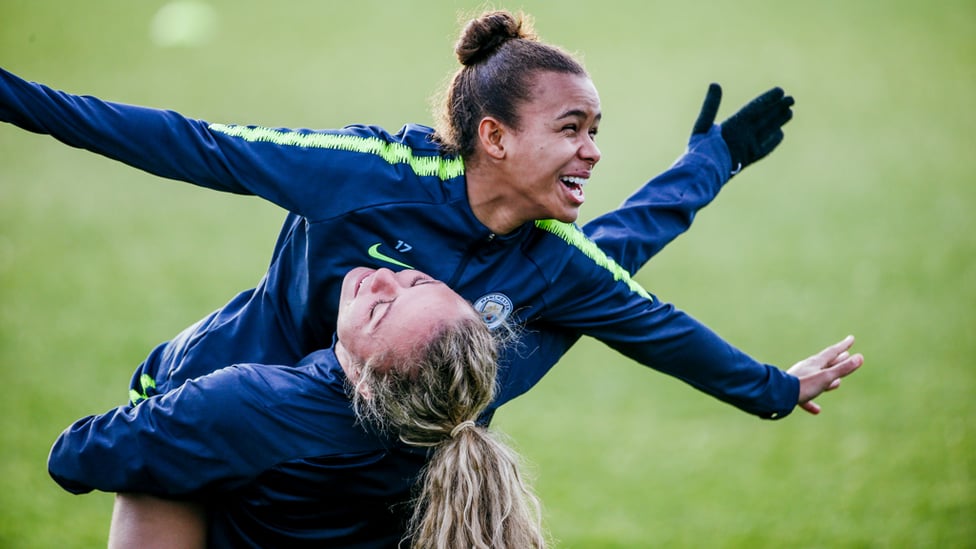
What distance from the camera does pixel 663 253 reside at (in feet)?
34.9

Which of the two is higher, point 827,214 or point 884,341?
point 827,214

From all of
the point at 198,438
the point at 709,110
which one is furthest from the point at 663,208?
the point at 198,438

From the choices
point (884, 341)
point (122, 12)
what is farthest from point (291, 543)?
point (122, 12)

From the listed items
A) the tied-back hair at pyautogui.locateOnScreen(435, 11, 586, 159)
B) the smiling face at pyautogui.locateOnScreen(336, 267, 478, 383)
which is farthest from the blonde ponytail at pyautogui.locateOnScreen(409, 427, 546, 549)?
the tied-back hair at pyautogui.locateOnScreen(435, 11, 586, 159)

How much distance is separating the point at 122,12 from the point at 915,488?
13365 mm

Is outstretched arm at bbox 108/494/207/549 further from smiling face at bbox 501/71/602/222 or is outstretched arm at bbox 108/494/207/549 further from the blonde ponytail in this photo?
smiling face at bbox 501/71/602/222

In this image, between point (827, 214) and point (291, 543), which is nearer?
point (291, 543)

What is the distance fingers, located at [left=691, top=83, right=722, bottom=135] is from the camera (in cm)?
404

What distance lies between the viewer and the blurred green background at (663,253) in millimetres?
6840

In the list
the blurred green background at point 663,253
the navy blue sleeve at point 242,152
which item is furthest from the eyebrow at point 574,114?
the blurred green background at point 663,253

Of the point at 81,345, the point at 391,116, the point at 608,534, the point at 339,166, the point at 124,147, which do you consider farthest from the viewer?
the point at 391,116

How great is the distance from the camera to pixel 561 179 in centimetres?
331

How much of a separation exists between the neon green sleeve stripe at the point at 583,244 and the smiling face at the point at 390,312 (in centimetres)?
46

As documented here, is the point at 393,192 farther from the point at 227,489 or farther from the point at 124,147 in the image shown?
the point at 227,489
